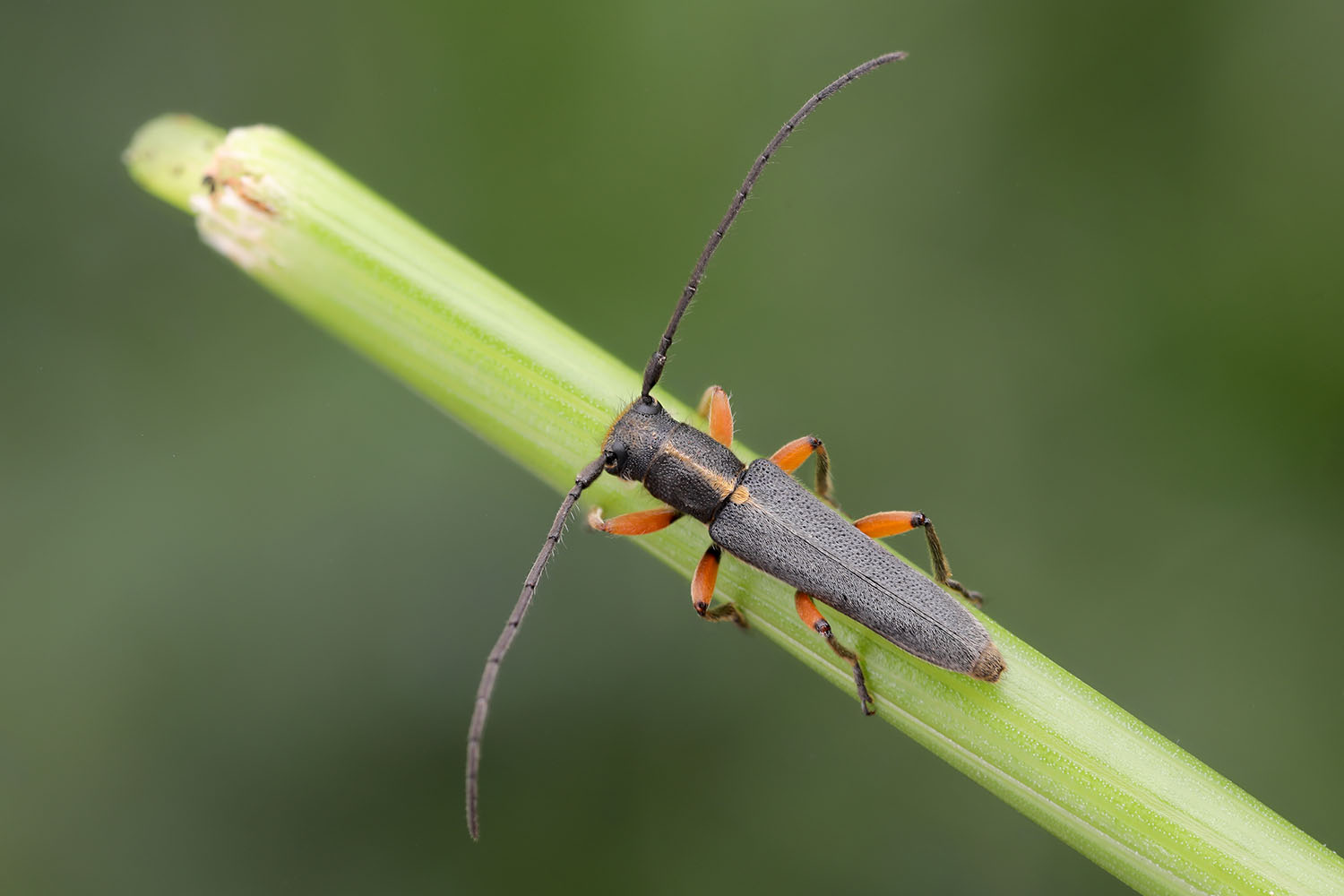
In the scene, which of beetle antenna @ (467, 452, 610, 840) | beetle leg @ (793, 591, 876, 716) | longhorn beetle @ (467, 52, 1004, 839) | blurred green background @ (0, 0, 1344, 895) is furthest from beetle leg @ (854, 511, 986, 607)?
beetle antenna @ (467, 452, 610, 840)

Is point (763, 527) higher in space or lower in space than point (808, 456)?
lower

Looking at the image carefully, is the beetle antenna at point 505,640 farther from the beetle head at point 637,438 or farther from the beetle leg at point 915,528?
the beetle leg at point 915,528

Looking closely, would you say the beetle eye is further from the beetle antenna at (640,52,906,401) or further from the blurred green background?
the blurred green background

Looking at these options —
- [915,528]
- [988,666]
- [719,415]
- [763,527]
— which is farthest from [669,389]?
[988,666]

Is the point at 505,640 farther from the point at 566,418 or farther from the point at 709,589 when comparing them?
the point at 566,418

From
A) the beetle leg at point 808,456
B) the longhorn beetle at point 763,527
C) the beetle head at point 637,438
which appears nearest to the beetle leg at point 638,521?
the longhorn beetle at point 763,527

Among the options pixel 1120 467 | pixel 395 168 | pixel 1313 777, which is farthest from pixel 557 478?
pixel 1313 777
